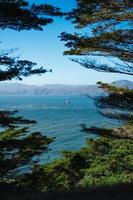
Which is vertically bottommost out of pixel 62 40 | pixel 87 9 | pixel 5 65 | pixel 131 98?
pixel 131 98

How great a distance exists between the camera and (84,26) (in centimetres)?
1748

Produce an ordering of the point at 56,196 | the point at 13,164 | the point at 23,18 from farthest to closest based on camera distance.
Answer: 1. the point at 13,164
2. the point at 23,18
3. the point at 56,196

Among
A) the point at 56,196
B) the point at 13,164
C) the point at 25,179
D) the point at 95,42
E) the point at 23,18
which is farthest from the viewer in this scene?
the point at 25,179

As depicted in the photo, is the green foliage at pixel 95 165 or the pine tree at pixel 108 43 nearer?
the pine tree at pixel 108 43

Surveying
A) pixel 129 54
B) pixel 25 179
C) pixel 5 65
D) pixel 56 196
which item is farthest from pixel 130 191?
pixel 25 179

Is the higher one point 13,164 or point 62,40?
point 62,40

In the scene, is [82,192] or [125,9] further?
[125,9]

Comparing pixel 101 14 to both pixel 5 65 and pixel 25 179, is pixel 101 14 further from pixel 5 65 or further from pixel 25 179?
pixel 25 179

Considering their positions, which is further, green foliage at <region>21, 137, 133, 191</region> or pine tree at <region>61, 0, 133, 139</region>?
green foliage at <region>21, 137, 133, 191</region>

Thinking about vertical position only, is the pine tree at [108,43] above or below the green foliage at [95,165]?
above

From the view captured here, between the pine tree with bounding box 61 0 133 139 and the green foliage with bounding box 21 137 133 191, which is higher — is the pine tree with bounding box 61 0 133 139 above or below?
above

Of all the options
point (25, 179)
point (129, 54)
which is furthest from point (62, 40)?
point (25, 179)

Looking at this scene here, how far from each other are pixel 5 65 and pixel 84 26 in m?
4.53

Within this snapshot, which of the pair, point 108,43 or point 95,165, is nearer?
point 108,43
